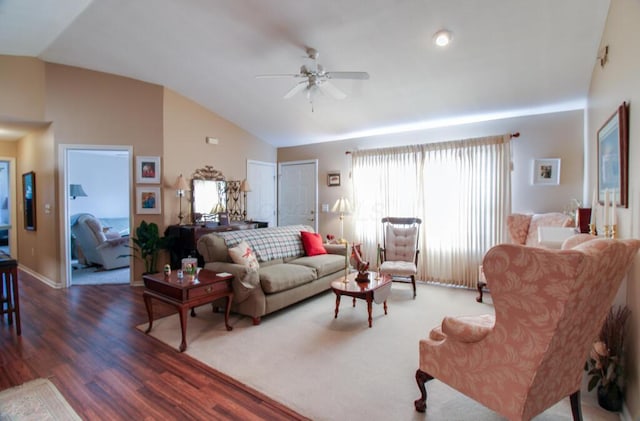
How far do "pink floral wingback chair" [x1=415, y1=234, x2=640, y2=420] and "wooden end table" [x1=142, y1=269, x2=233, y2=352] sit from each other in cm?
215

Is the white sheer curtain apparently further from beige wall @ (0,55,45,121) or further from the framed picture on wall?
beige wall @ (0,55,45,121)

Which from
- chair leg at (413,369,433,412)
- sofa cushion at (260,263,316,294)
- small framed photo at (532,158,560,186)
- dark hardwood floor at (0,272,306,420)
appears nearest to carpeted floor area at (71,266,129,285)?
dark hardwood floor at (0,272,306,420)

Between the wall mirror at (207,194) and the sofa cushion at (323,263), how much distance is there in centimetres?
204

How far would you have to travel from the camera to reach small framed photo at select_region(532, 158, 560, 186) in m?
4.23

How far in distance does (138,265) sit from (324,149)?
382 centimetres

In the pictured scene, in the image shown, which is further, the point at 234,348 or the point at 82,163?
the point at 82,163

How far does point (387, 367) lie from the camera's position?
100 inches

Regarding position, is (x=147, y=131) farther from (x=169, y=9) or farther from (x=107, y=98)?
(x=169, y=9)

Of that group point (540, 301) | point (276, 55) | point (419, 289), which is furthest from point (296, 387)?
point (276, 55)

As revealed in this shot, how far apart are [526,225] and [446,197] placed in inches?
45.5

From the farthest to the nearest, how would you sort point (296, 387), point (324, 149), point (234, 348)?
point (324, 149) → point (234, 348) → point (296, 387)

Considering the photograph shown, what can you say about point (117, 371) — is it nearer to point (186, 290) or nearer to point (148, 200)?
point (186, 290)

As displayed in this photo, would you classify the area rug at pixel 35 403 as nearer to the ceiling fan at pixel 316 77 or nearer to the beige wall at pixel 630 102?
the ceiling fan at pixel 316 77

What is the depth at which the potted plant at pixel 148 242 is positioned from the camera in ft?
15.9
